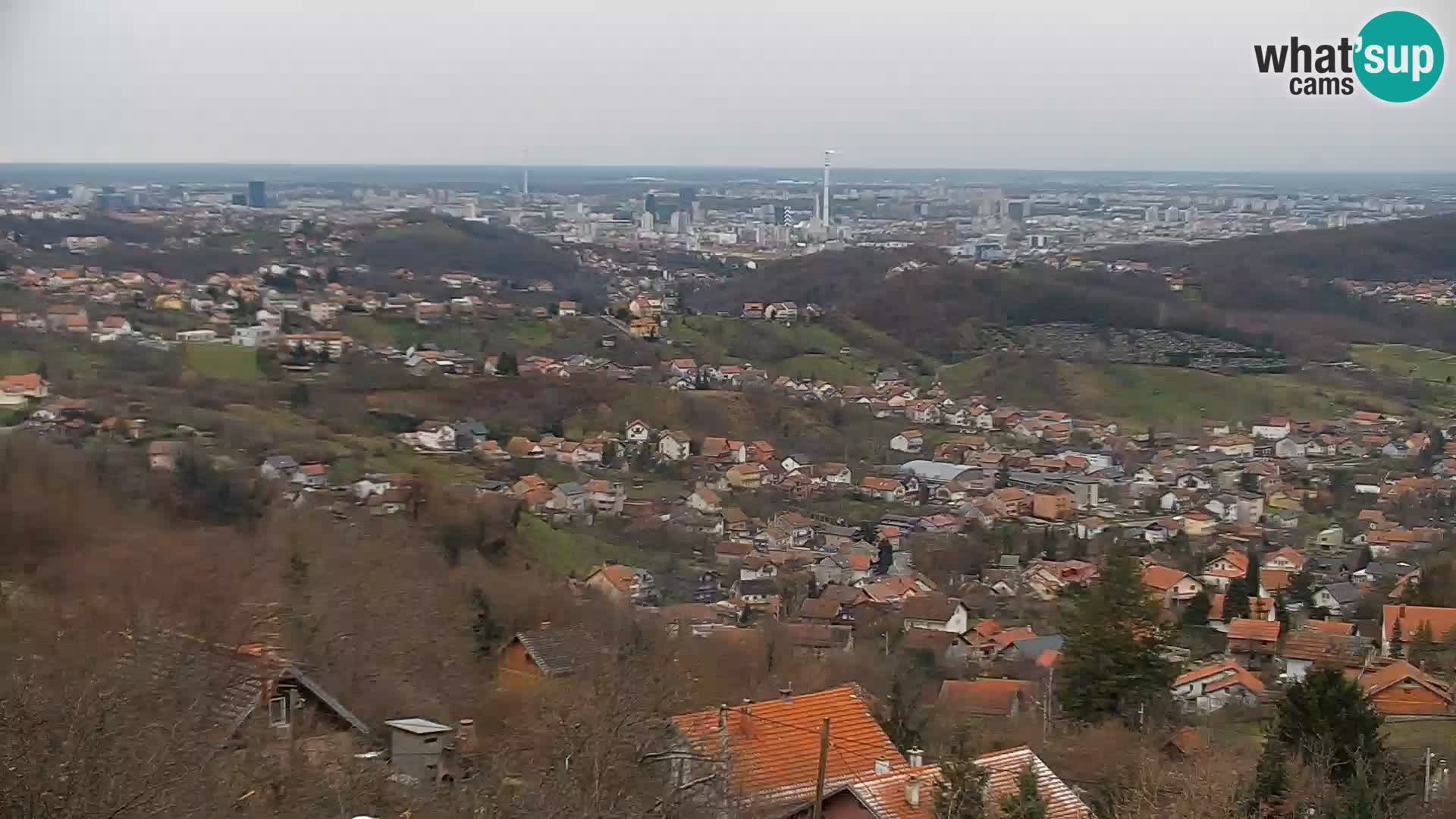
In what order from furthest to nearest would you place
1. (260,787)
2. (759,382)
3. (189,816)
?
1. (759,382)
2. (260,787)
3. (189,816)

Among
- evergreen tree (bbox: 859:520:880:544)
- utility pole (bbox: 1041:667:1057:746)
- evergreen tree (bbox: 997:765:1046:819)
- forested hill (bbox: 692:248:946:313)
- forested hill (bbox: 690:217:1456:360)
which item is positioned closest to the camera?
evergreen tree (bbox: 997:765:1046:819)

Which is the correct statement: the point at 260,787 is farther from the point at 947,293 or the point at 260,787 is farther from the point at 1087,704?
the point at 947,293

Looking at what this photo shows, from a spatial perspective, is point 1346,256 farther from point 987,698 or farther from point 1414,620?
point 987,698

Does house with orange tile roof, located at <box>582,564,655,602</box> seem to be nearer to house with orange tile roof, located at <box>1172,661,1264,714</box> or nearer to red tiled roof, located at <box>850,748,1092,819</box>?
house with orange tile roof, located at <box>1172,661,1264,714</box>

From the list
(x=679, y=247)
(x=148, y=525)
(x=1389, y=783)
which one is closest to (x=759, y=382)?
(x=148, y=525)

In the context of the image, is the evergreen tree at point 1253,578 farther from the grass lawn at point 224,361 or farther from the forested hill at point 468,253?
the forested hill at point 468,253

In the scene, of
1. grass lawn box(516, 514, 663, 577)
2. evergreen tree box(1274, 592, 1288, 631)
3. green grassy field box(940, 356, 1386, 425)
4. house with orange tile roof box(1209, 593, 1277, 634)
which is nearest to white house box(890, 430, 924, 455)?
green grassy field box(940, 356, 1386, 425)

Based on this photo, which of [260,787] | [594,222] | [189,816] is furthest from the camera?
[594,222]
